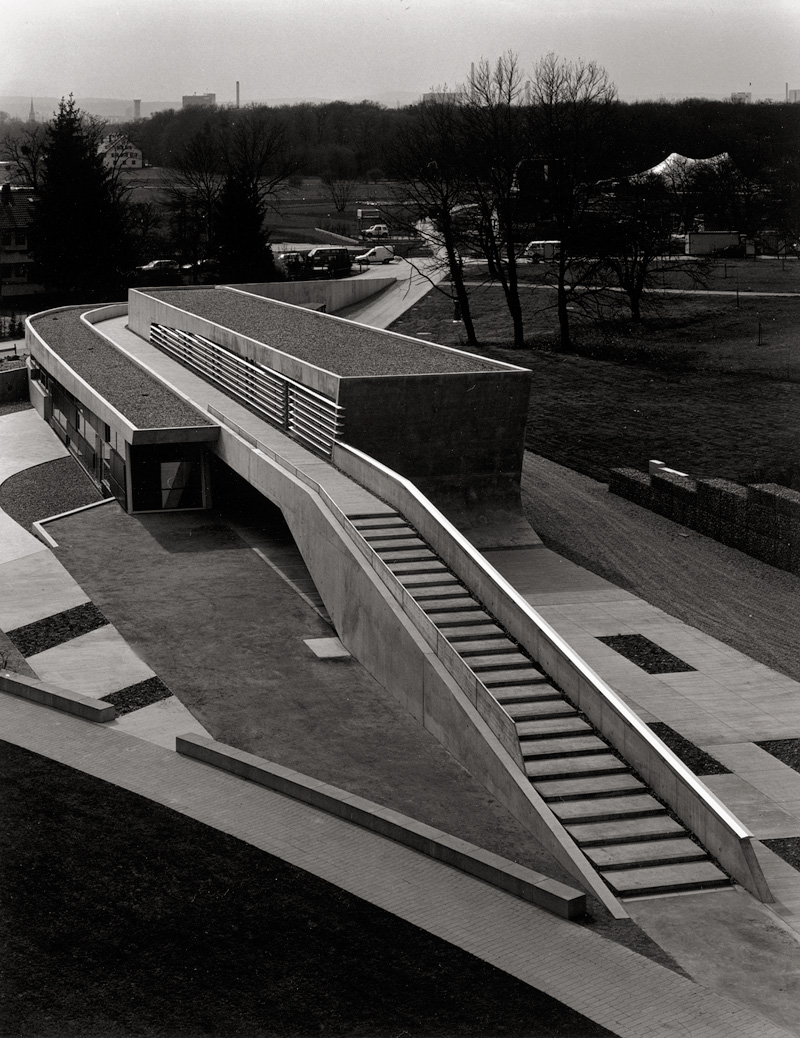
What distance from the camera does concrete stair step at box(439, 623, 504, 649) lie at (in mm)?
19000

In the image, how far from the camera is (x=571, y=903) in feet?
44.6

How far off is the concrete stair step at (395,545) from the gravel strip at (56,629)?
516 cm

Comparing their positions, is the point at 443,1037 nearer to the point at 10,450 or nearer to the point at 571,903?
the point at 571,903

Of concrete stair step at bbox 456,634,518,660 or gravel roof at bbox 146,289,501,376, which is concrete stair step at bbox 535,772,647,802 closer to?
concrete stair step at bbox 456,634,518,660

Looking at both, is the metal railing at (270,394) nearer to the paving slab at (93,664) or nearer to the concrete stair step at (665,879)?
the paving slab at (93,664)

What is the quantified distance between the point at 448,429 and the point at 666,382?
18876 mm

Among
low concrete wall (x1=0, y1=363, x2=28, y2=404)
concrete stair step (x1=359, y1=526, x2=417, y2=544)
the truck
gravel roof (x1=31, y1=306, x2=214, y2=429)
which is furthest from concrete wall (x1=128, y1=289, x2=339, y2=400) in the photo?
the truck

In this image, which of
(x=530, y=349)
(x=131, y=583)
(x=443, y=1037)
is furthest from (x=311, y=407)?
(x=530, y=349)

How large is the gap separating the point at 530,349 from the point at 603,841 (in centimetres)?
3714

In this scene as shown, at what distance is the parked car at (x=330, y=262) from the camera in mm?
74312

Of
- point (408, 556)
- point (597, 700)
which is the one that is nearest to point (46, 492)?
point (408, 556)

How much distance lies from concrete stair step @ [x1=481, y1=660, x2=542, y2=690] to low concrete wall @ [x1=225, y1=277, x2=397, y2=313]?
137ft

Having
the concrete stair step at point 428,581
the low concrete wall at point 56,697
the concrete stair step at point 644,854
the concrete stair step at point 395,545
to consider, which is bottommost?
the low concrete wall at point 56,697

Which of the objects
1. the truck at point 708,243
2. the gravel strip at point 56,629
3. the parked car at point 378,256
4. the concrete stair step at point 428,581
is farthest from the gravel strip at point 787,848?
the parked car at point 378,256
